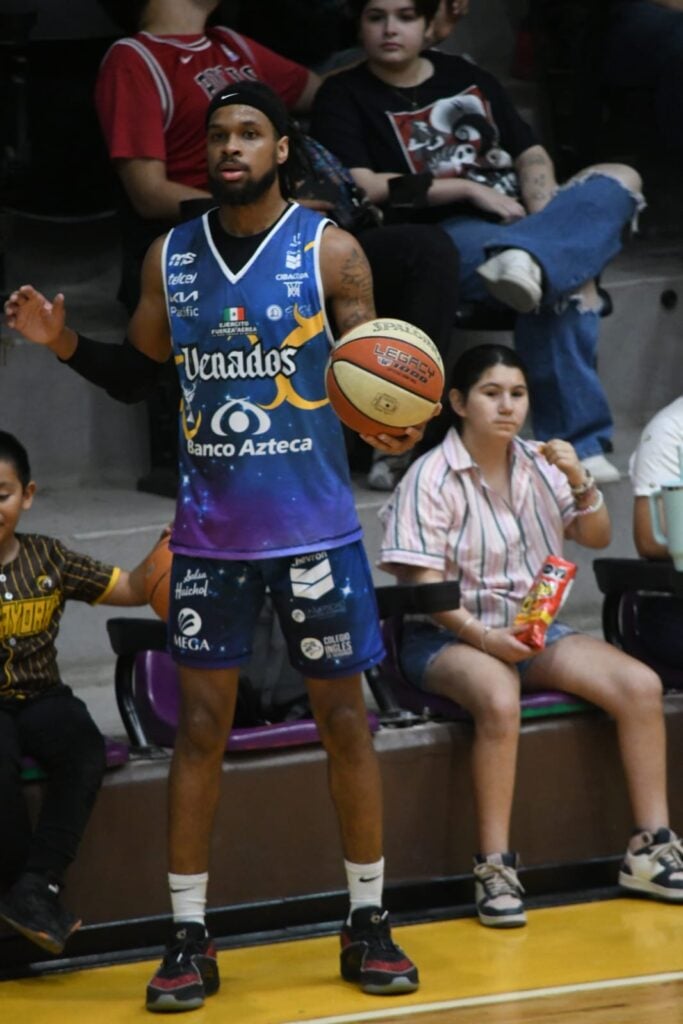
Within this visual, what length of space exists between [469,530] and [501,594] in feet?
0.54

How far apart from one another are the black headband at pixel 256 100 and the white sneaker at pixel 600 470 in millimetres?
1919

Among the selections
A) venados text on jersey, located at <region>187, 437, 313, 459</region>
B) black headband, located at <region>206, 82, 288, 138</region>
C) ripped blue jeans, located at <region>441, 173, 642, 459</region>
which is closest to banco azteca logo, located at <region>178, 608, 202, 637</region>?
venados text on jersey, located at <region>187, 437, 313, 459</region>

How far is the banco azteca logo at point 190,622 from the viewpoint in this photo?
12.1ft

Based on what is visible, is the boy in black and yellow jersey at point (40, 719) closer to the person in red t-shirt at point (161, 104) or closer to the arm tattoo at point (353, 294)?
the arm tattoo at point (353, 294)

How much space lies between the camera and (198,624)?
146 inches

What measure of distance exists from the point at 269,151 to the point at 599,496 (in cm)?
129

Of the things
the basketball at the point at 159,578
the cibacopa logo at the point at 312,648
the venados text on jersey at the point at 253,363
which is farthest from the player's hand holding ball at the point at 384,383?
the basketball at the point at 159,578

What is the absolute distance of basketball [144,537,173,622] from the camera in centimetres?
411

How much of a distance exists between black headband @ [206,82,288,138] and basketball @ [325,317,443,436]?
45 cm

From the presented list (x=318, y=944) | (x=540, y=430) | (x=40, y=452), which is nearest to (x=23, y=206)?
(x=40, y=452)

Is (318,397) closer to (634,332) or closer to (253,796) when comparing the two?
(253,796)

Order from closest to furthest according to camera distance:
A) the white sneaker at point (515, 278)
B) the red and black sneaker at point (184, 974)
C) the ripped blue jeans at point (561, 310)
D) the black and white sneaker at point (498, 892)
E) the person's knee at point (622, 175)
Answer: the red and black sneaker at point (184, 974)
the black and white sneaker at point (498, 892)
the white sneaker at point (515, 278)
the ripped blue jeans at point (561, 310)
the person's knee at point (622, 175)

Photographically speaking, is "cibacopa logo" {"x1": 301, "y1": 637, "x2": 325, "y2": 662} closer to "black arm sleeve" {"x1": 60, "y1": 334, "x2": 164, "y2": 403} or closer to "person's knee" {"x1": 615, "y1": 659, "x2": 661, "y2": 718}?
"black arm sleeve" {"x1": 60, "y1": 334, "x2": 164, "y2": 403}

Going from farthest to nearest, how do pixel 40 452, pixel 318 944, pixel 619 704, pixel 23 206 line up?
pixel 23 206
pixel 40 452
pixel 619 704
pixel 318 944
